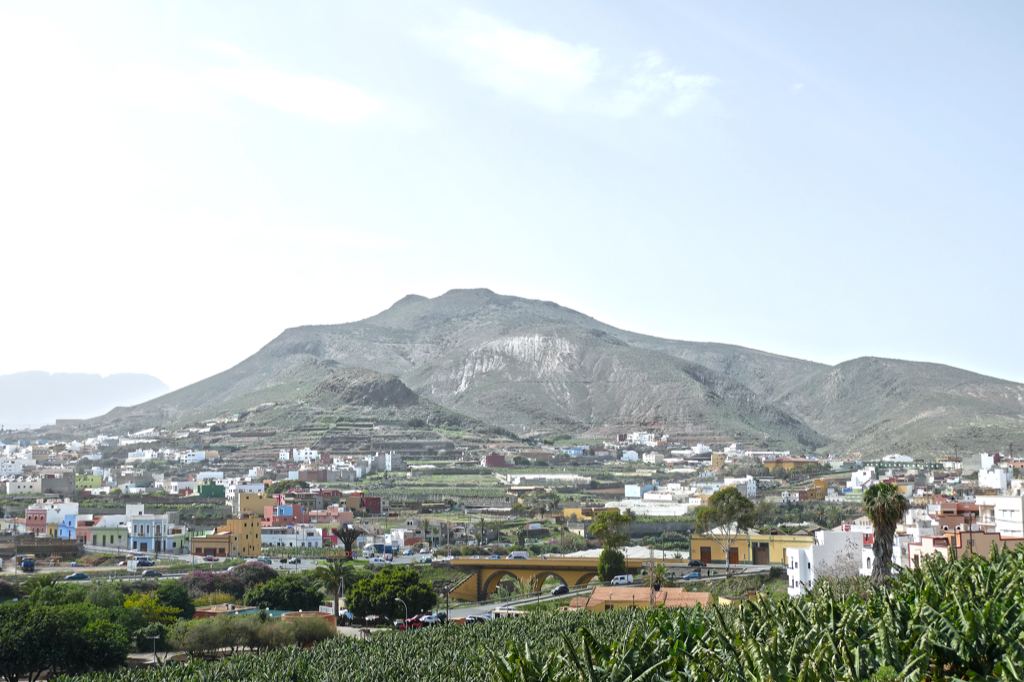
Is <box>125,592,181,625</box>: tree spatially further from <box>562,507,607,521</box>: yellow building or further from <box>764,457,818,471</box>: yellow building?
<box>764,457,818,471</box>: yellow building

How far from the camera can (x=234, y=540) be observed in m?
61.2

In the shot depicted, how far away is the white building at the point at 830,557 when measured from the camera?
→ 33.8 m

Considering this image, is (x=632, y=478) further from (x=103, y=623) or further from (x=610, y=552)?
(x=103, y=623)

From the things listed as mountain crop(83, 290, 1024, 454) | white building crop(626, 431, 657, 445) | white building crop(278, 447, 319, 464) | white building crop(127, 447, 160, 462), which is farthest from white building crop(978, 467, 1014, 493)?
white building crop(127, 447, 160, 462)

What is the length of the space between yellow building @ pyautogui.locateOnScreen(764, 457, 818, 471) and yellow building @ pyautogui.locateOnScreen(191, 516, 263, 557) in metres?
66.5

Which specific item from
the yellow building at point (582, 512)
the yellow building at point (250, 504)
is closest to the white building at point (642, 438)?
the yellow building at point (582, 512)

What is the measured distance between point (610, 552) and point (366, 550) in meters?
18.2

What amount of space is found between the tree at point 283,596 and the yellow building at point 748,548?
21.4m

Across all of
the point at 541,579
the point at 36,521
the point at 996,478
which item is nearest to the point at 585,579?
the point at 541,579

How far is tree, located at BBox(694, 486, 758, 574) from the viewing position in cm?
5269

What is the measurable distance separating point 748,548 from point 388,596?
72.7ft

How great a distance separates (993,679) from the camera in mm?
10820

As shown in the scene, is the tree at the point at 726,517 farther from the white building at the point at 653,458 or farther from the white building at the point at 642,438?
the white building at the point at 642,438

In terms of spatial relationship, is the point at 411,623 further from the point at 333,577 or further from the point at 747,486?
the point at 747,486
